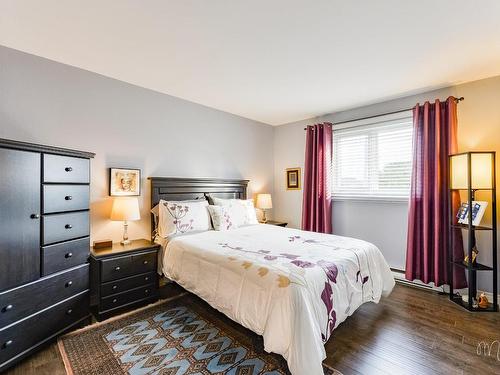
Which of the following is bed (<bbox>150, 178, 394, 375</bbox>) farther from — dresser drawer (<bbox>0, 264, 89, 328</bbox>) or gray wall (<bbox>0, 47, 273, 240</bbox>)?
dresser drawer (<bbox>0, 264, 89, 328</bbox>)

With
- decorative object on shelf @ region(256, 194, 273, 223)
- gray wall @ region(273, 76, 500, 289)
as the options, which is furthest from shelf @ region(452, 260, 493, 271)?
decorative object on shelf @ region(256, 194, 273, 223)

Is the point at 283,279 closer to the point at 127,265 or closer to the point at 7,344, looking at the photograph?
the point at 127,265

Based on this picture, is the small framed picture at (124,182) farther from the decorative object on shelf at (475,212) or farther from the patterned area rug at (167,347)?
the decorative object on shelf at (475,212)

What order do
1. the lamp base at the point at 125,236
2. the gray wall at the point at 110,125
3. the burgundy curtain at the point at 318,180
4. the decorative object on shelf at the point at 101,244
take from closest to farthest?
the gray wall at the point at 110,125 → the decorative object on shelf at the point at 101,244 → the lamp base at the point at 125,236 → the burgundy curtain at the point at 318,180

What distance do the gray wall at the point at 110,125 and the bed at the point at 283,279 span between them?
0.46 meters

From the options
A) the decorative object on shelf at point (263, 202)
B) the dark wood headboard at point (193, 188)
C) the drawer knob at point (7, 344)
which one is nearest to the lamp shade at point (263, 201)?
the decorative object on shelf at point (263, 202)

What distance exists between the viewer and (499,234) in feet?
8.94

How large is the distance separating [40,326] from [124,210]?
113 cm

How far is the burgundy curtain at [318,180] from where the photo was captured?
13.0 ft

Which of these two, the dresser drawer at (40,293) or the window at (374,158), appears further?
the window at (374,158)

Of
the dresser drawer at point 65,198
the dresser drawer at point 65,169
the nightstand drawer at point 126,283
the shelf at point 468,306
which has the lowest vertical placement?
the shelf at point 468,306

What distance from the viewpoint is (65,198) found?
6.88 ft

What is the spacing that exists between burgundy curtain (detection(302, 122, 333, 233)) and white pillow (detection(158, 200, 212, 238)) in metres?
1.85

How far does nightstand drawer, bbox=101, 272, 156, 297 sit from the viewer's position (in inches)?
92.7
